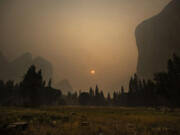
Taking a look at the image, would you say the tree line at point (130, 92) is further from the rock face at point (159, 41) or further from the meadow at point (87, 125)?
the rock face at point (159, 41)

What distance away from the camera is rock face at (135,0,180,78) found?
138 m

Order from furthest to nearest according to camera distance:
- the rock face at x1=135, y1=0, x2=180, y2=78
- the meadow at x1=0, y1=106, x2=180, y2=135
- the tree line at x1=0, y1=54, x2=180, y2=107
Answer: the rock face at x1=135, y1=0, x2=180, y2=78 → the tree line at x1=0, y1=54, x2=180, y2=107 → the meadow at x1=0, y1=106, x2=180, y2=135

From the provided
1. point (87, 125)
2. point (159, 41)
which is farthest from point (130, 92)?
point (159, 41)

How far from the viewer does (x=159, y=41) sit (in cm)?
16900

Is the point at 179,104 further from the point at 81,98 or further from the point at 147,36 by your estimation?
the point at 147,36

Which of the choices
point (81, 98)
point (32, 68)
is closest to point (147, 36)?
point (81, 98)

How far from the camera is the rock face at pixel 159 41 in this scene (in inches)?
5431

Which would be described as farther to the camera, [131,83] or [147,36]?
[147,36]

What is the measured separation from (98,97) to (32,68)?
279ft

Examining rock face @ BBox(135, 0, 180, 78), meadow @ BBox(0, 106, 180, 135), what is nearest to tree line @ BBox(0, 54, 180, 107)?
meadow @ BBox(0, 106, 180, 135)

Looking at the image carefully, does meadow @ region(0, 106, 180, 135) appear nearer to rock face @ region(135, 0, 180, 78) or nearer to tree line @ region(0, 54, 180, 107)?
tree line @ region(0, 54, 180, 107)

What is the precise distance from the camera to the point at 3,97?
75.4 metres

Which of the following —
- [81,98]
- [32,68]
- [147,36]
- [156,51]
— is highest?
[147,36]

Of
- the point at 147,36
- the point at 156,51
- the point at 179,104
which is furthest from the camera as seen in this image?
the point at 147,36
